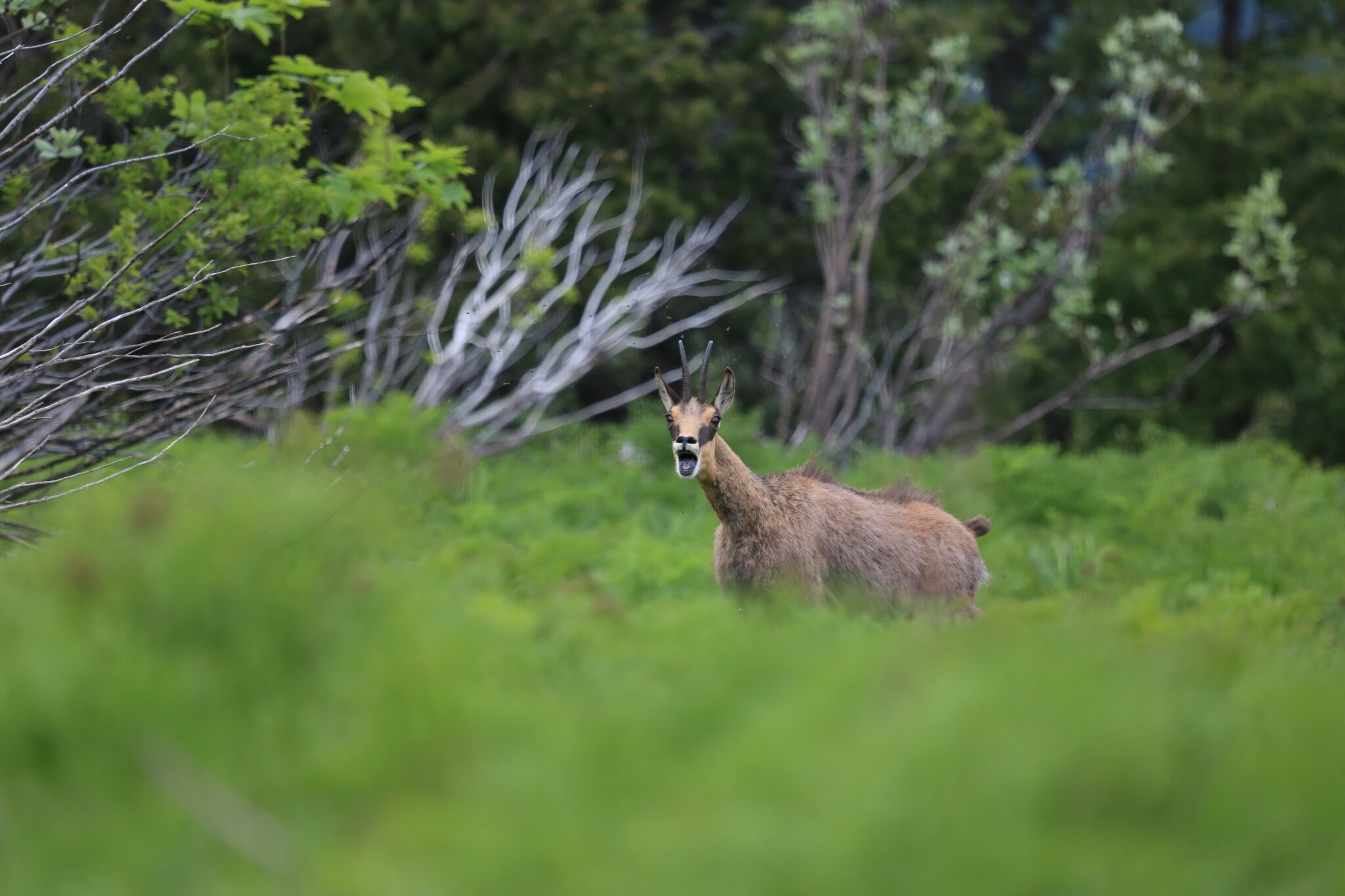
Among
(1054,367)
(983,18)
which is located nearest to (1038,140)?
(983,18)

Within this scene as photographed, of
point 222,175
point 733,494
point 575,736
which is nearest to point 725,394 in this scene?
point 733,494

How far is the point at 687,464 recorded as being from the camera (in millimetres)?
6840

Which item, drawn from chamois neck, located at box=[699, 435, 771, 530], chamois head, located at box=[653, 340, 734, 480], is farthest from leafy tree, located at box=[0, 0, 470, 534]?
chamois neck, located at box=[699, 435, 771, 530]

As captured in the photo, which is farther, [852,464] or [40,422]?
[852,464]

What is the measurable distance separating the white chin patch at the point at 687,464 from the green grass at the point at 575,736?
5.44 ft

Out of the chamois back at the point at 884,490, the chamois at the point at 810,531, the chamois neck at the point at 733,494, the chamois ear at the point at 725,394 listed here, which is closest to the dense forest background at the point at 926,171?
the chamois back at the point at 884,490

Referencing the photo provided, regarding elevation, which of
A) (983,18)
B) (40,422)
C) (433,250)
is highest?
(983,18)

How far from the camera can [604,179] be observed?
19188 millimetres

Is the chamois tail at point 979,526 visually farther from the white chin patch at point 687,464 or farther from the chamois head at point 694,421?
the white chin patch at point 687,464

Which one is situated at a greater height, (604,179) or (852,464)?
(604,179)

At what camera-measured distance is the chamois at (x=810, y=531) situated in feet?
23.5

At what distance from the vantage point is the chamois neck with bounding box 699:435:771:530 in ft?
23.9

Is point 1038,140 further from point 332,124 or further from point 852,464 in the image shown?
point 332,124

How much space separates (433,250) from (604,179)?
257cm
